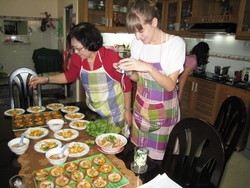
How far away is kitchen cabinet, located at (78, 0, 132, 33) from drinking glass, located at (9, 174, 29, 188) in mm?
2876

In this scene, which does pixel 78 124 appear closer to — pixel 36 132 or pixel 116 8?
pixel 36 132

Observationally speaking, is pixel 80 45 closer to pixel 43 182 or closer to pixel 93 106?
pixel 93 106

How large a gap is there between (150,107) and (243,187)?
142 cm

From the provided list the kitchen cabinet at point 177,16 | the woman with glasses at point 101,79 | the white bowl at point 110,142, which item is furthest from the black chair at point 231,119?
the kitchen cabinet at point 177,16

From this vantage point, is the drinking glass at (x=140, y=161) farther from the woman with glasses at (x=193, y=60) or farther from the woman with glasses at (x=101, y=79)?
the woman with glasses at (x=193, y=60)

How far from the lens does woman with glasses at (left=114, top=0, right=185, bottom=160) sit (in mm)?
1172

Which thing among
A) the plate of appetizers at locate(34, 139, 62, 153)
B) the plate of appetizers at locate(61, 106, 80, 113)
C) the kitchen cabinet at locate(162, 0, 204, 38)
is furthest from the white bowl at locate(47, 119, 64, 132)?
the kitchen cabinet at locate(162, 0, 204, 38)

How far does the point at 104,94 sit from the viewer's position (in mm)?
1676

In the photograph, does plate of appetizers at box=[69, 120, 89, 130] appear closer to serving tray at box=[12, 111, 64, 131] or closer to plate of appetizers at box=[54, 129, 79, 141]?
plate of appetizers at box=[54, 129, 79, 141]

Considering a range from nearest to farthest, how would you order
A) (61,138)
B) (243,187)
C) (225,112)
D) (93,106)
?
1. (61,138)
2. (225,112)
3. (93,106)
4. (243,187)

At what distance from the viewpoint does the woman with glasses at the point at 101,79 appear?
1505 mm

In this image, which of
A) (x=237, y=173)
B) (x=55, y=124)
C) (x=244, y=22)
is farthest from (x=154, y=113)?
(x=244, y=22)

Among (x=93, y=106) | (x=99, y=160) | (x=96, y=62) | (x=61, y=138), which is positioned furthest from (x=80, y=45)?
(x=99, y=160)

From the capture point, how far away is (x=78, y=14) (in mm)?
3350
